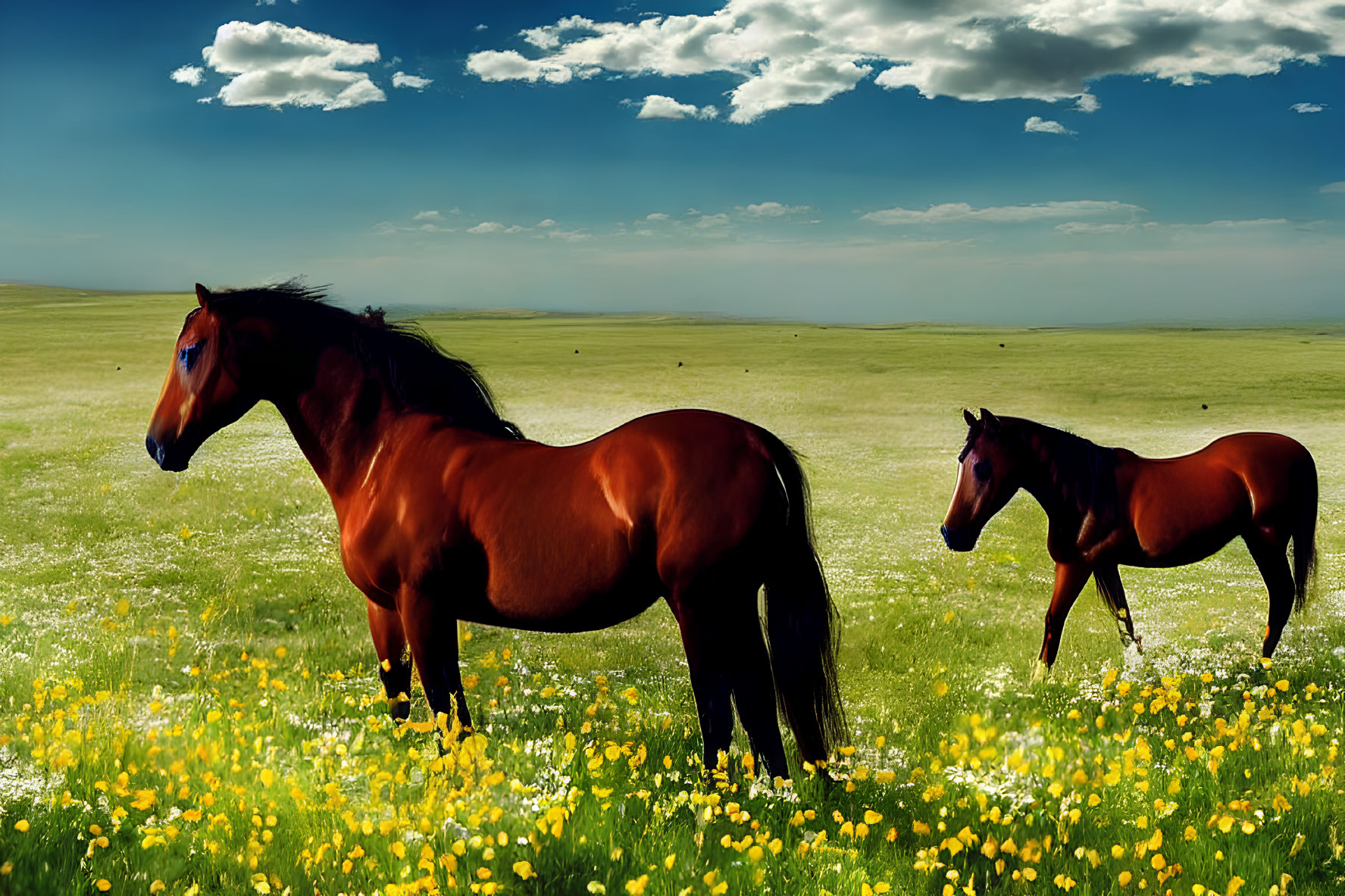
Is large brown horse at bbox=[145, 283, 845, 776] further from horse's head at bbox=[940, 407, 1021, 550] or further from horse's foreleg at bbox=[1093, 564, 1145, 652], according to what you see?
horse's foreleg at bbox=[1093, 564, 1145, 652]

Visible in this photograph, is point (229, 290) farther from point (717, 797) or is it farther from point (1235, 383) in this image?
point (1235, 383)

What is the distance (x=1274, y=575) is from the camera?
32.0ft

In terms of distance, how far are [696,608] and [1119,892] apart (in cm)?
264

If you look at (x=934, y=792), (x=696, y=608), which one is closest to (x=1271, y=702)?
(x=934, y=792)

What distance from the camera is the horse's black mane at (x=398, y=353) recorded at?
675 centimetres

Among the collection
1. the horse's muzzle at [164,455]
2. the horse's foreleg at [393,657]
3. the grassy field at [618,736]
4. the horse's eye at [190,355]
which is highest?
the horse's eye at [190,355]

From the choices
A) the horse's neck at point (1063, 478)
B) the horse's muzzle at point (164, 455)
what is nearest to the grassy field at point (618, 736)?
the horse's neck at point (1063, 478)

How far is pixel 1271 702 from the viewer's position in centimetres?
873

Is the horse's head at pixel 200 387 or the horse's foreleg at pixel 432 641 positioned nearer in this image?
the horse's foreleg at pixel 432 641

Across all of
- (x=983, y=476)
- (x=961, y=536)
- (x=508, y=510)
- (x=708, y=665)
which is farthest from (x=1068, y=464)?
(x=508, y=510)

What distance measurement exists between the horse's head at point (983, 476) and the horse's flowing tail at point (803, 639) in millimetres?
2992

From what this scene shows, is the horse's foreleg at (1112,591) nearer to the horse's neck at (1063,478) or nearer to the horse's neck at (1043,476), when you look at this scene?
the horse's neck at (1063,478)

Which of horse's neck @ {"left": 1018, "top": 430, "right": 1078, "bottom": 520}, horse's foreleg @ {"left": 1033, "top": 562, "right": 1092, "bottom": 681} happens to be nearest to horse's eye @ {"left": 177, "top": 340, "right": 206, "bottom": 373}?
horse's neck @ {"left": 1018, "top": 430, "right": 1078, "bottom": 520}

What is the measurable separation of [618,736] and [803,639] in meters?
1.77
